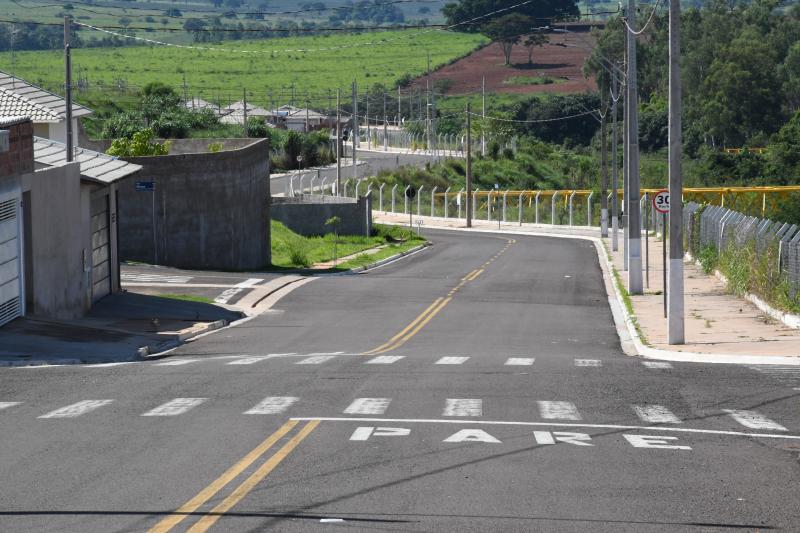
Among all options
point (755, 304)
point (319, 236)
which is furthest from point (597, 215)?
point (755, 304)

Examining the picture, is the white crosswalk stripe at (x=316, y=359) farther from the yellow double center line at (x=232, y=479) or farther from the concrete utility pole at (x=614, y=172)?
the concrete utility pole at (x=614, y=172)

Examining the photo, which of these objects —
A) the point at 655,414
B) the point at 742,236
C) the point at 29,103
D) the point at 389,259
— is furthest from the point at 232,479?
the point at 389,259

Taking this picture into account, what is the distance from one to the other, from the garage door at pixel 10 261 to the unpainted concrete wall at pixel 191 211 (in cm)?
1523

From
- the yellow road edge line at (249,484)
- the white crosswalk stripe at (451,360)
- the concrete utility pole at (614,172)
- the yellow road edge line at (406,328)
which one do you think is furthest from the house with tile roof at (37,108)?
the yellow road edge line at (249,484)

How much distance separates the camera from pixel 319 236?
70.1 metres

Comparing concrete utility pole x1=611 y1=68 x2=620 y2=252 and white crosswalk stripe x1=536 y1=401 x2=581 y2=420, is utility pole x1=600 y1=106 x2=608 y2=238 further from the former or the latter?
white crosswalk stripe x1=536 y1=401 x2=581 y2=420

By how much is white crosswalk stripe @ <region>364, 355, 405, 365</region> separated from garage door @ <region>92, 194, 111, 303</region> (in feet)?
42.2

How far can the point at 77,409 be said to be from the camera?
659 inches

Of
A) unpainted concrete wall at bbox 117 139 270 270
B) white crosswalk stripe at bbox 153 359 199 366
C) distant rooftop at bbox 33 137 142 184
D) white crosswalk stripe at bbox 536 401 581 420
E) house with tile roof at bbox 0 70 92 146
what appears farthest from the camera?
house with tile roof at bbox 0 70 92 146

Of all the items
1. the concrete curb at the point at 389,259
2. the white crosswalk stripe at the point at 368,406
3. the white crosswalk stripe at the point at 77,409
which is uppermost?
the white crosswalk stripe at the point at 77,409

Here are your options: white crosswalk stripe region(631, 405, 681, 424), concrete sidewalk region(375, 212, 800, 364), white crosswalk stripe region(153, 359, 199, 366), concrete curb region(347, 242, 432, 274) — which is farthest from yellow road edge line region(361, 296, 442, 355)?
concrete curb region(347, 242, 432, 274)

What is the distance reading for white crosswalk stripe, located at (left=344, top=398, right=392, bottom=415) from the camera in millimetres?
16453

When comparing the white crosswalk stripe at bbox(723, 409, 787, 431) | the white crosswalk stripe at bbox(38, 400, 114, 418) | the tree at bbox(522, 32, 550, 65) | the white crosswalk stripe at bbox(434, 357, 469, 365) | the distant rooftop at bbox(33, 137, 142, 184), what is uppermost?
the tree at bbox(522, 32, 550, 65)

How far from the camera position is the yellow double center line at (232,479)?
10.2m
